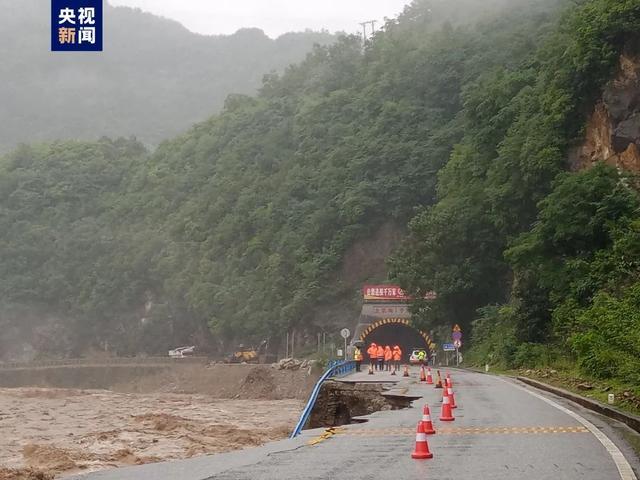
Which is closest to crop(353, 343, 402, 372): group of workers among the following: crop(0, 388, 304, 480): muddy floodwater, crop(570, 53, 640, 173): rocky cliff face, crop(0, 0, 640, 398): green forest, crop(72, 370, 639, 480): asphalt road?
crop(0, 388, 304, 480): muddy floodwater

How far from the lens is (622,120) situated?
4078 centimetres

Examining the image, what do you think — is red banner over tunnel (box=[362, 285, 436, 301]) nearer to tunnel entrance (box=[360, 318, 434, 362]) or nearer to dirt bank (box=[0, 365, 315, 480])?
tunnel entrance (box=[360, 318, 434, 362])

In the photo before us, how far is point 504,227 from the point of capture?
51.8m

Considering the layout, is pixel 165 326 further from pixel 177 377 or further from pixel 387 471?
pixel 387 471

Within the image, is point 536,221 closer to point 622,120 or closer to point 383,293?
point 622,120

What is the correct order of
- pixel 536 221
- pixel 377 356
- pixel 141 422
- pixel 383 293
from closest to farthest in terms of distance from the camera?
1. pixel 141 422
2. pixel 377 356
3. pixel 536 221
4. pixel 383 293

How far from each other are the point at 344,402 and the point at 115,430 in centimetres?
743

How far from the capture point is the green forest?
127 ft

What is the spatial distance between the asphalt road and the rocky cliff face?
26412mm

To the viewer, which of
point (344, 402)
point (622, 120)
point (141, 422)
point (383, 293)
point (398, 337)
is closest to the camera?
point (344, 402)

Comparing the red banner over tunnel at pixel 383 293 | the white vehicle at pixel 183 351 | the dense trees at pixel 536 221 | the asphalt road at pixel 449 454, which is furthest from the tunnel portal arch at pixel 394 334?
the asphalt road at pixel 449 454

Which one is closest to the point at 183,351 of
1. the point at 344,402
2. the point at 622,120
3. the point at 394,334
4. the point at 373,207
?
the point at 373,207

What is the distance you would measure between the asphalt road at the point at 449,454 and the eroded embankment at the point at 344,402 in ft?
25.1

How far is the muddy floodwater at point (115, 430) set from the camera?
17438mm
